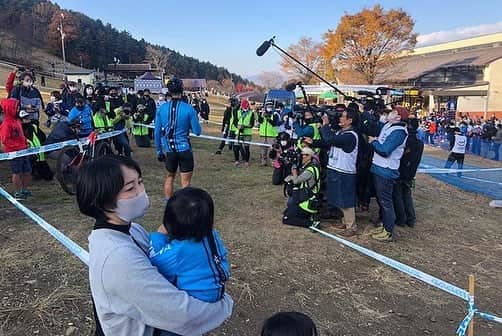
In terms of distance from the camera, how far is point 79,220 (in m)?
5.54

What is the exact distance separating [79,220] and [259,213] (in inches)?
102

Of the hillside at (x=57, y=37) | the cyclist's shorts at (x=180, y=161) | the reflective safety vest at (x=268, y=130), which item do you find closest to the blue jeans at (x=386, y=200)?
the cyclist's shorts at (x=180, y=161)

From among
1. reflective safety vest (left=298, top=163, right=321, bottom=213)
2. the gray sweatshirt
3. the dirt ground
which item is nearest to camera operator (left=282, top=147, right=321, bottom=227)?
reflective safety vest (left=298, top=163, right=321, bottom=213)

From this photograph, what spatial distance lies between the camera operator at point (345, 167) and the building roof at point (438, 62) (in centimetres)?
3382

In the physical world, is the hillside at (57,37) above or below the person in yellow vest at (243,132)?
above

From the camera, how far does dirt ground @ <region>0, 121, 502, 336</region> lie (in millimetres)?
3484

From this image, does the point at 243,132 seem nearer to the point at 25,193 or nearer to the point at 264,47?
the point at 264,47

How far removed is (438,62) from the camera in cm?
4188

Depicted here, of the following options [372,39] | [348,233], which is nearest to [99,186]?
[348,233]

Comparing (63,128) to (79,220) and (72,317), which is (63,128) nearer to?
(79,220)

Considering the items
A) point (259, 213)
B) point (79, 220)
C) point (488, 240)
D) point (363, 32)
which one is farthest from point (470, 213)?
point (363, 32)

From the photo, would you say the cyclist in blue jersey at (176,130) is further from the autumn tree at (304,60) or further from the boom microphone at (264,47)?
the autumn tree at (304,60)

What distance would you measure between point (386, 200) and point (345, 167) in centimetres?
70

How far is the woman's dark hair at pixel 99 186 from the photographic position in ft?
4.70
